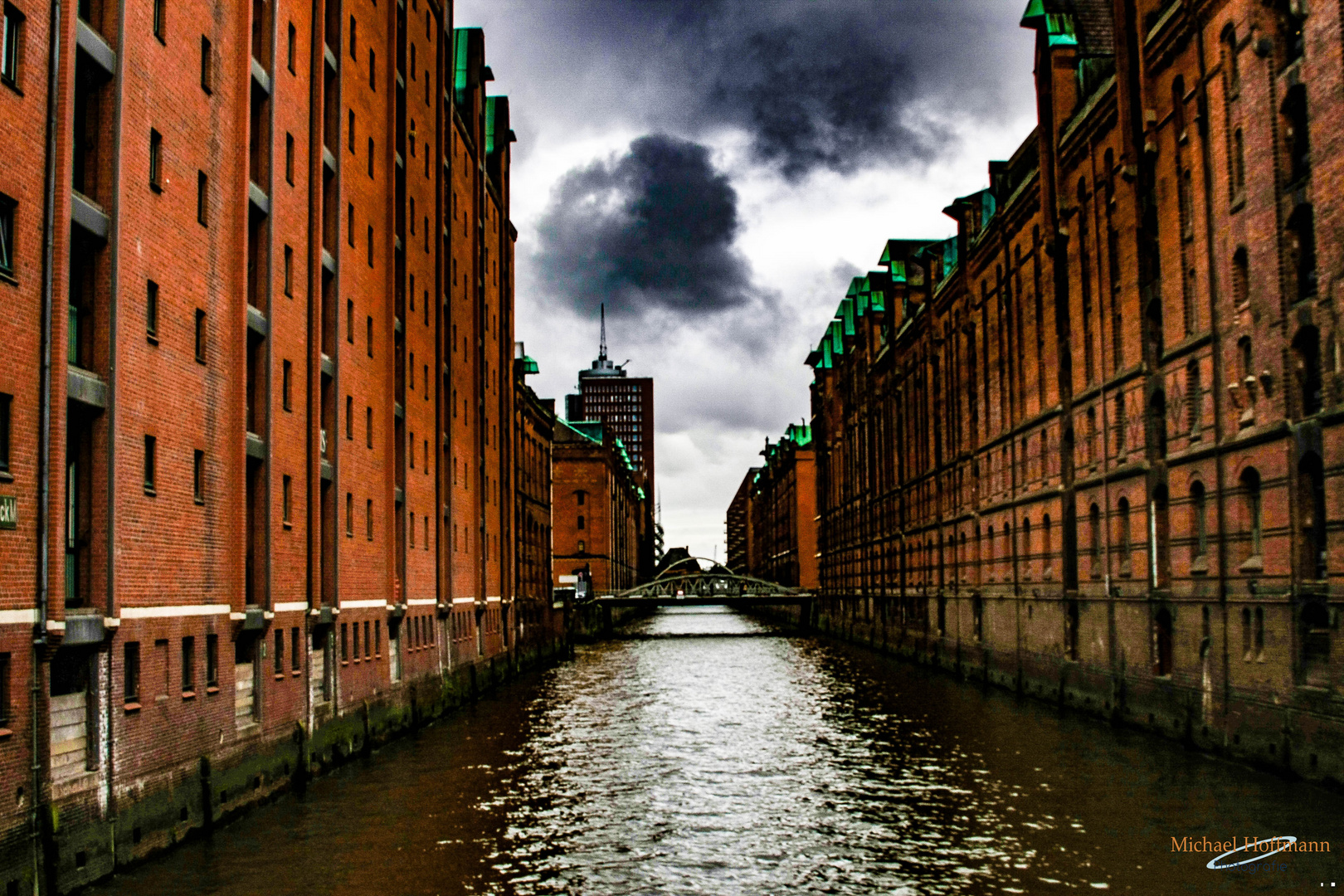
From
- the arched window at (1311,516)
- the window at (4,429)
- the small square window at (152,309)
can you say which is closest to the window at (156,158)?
the small square window at (152,309)

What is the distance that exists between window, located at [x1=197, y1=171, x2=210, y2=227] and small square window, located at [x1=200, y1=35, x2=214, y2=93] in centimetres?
149

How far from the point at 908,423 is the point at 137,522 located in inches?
2244

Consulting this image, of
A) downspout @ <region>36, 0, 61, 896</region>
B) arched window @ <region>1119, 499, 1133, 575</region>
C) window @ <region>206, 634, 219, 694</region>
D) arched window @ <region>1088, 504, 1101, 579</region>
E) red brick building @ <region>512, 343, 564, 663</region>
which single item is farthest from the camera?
red brick building @ <region>512, 343, 564, 663</region>

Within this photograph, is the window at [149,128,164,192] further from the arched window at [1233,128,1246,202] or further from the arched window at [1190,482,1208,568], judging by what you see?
the arched window at [1190,482,1208,568]

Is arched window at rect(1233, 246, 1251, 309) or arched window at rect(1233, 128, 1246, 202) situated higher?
arched window at rect(1233, 128, 1246, 202)

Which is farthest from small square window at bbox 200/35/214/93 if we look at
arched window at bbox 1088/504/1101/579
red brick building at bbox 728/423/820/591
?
red brick building at bbox 728/423/820/591

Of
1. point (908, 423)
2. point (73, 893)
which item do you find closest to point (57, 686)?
point (73, 893)

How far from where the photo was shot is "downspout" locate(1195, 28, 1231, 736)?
28359 mm

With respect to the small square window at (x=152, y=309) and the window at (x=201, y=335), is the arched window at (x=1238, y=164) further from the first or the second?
the small square window at (x=152, y=309)

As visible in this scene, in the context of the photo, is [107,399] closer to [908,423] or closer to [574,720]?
[574,720]

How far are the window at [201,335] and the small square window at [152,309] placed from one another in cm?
197

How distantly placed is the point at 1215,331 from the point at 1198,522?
4.29 metres

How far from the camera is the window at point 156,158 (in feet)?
67.1

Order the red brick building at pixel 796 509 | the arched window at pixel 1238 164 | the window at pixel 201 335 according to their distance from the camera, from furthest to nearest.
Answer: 1. the red brick building at pixel 796 509
2. the arched window at pixel 1238 164
3. the window at pixel 201 335
